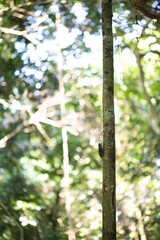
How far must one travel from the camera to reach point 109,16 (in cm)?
178

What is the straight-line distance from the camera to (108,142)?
64.3 inches

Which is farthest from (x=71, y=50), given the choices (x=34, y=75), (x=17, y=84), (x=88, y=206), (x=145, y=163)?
(x=88, y=206)

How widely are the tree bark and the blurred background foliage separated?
843 mm

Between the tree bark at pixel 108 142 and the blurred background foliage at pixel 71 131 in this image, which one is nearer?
the tree bark at pixel 108 142

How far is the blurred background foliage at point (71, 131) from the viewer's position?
332cm

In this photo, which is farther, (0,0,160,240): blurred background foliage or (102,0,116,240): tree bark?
(0,0,160,240): blurred background foliage

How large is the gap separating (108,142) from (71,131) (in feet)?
4.44

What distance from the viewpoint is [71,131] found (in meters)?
2.96

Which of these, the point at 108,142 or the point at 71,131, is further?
the point at 71,131

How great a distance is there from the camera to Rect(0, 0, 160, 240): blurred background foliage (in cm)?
332

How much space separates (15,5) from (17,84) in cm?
101

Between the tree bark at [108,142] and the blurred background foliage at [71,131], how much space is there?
843 millimetres

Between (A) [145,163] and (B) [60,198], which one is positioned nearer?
(A) [145,163]

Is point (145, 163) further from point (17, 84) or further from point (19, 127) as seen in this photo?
point (17, 84)
